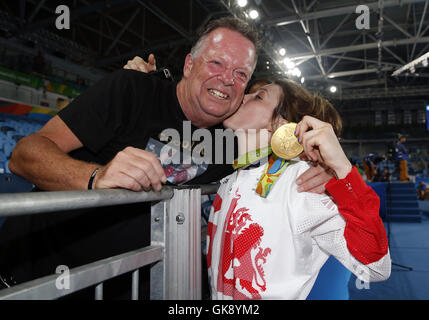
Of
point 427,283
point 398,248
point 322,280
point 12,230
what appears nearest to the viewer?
point 322,280

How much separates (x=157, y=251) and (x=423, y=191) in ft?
38.1

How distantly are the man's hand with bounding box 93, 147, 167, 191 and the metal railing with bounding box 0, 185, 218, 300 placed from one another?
0.03m

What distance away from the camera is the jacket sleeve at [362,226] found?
92cm

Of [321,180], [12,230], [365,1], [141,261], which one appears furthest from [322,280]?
[365,1]

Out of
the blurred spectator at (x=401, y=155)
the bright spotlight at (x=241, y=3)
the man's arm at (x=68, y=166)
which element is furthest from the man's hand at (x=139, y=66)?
the blurred spectator at (x=401, y=155)

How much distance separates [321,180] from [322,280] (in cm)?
57

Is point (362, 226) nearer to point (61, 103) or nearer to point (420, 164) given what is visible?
point (61, 103)

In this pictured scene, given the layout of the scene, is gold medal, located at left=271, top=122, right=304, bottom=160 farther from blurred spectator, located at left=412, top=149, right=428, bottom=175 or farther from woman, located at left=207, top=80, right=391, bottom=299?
blurred spectator, located at left=412, top=149, right=428, bottom=175

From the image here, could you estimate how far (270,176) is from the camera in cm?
116

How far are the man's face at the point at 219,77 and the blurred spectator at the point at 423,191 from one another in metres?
10.7

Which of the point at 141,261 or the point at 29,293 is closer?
the point at 29,293

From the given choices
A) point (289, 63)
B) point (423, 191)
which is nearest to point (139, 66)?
point (289, 63)
